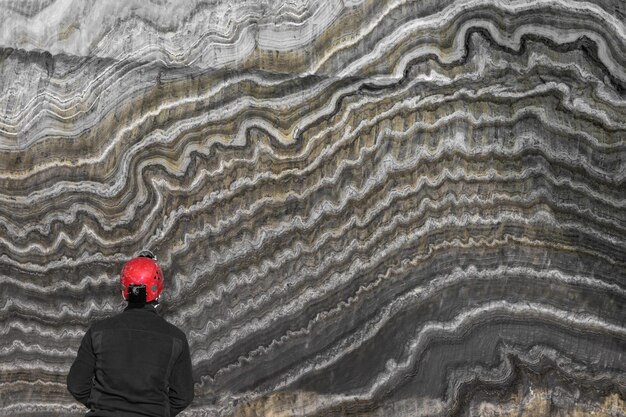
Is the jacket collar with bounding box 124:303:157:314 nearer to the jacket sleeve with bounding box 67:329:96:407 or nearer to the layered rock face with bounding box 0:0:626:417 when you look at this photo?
the jacket sleeve with bounding box 67:329:96:407

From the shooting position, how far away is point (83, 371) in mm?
2602

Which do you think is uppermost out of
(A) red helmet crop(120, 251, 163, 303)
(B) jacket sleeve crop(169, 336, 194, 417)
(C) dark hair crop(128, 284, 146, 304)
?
(A) red helmet crop(120, 251, 163, 303)

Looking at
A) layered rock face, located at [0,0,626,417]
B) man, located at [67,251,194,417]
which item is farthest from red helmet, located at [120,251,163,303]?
layered rock face, located at [0,0,626,417]

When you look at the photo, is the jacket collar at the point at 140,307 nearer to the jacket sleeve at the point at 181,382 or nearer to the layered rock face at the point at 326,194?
the jacket sleeve at the point at 181,382

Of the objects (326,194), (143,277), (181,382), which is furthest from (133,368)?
(326,194)

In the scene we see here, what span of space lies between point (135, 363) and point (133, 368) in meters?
0.02

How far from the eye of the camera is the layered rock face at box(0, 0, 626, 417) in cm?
363

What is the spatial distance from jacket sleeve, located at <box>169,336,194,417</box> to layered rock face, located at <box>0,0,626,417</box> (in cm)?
99

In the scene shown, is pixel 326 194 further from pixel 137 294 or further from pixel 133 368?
pixel 133 368

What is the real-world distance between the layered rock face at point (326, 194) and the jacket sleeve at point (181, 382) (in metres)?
0.99

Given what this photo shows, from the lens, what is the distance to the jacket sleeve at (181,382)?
2629mm

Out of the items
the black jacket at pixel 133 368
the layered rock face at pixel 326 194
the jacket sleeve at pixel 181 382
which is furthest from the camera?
the layered rock face at pixel 326 194

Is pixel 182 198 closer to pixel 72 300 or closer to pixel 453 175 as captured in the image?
pixel 72 300

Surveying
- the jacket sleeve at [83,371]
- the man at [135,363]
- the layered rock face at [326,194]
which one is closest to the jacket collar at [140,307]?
the man at [135,363]
